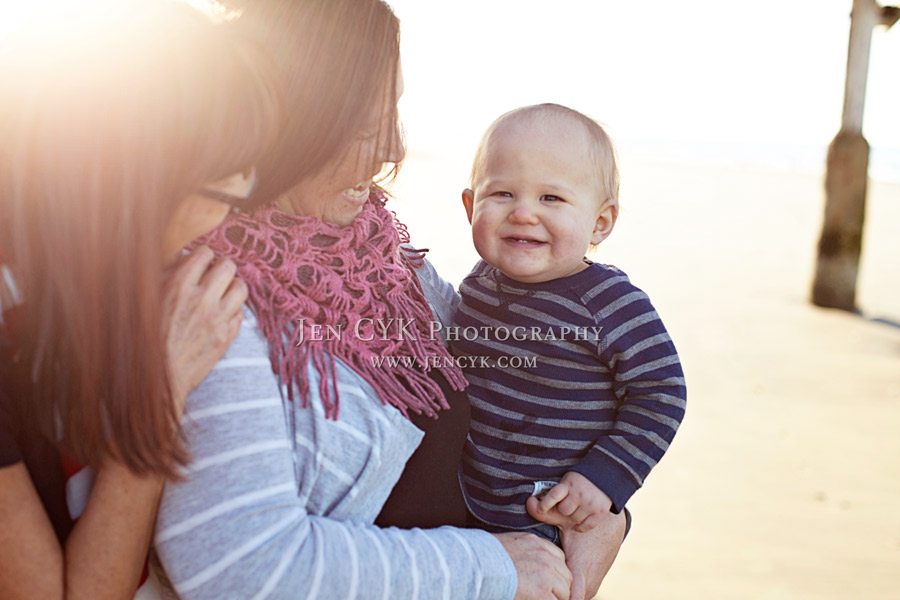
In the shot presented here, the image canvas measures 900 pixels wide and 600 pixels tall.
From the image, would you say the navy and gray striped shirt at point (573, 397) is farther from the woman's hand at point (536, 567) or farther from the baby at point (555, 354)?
the woman's hand at point (536, 567)

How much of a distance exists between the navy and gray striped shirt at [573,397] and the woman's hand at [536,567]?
0.16 metres

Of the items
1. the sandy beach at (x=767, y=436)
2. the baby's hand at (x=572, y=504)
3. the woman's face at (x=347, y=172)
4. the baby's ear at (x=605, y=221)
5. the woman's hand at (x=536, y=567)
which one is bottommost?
the sandy beach at (x=767, y=436)

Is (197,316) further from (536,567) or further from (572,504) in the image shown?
(572,504)

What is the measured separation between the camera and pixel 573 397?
5.75ft

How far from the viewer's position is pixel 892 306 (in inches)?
325

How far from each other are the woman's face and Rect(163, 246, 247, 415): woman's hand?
26cm

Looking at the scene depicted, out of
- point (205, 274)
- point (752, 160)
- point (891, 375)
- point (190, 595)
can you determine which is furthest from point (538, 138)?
point (752, 160)

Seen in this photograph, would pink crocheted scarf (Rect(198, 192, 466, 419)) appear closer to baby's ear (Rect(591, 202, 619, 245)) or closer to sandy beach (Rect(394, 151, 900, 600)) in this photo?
baby's ear (Rect(591, 202, 619, 245))

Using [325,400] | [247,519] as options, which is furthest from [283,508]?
A: [325,400]

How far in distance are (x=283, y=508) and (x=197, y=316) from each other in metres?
0.31

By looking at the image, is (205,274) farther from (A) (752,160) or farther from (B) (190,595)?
(A) (752,160)

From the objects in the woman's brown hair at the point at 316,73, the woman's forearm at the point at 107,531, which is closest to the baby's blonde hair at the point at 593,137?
the woman's brown hair at the point at 316,73

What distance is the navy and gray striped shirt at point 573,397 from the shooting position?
1.70 meters

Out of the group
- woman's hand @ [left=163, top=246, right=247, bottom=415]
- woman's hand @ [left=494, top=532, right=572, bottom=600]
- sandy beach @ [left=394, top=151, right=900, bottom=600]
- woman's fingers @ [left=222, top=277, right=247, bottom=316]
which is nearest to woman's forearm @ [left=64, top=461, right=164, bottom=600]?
woman's hand @ [left=163, top=246, right=247, bottom=415]
